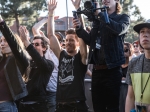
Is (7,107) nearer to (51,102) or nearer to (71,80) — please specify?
(71,80)

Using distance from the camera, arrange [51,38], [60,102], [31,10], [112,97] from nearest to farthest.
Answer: [112,97]
[60,102]
[51,38]
[31,10]

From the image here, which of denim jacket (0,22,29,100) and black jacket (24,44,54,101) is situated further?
black jacket (24,44,54,101)

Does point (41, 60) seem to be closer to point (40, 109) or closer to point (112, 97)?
point (40, 109)

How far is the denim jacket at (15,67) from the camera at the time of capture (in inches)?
135

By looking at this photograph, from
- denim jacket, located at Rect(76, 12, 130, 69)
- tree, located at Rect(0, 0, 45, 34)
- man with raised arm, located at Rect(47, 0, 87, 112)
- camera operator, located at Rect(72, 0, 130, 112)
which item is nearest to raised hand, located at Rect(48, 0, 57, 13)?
man with raised arm, located at Rect(47, 0, 87, 112)

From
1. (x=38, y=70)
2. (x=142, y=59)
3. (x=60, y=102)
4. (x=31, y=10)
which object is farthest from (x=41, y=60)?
(x=31, y=10)

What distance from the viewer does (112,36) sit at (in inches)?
146

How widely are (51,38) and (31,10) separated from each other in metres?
27.6

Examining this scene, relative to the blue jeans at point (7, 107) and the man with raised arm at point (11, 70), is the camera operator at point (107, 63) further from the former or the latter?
the blue jeans at point (7, 107)

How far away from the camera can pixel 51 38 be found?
463 cm

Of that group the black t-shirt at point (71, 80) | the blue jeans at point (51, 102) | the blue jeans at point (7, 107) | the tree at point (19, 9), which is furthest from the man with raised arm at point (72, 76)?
the tree at point (19, 9)

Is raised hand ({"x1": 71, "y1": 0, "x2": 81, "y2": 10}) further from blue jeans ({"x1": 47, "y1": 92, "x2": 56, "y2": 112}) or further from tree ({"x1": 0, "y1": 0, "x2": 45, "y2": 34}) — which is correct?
tree ({"x1": 0, "y1": 0, "x2": 45, "y2": 34})

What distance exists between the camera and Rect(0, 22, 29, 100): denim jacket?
3.43 metres

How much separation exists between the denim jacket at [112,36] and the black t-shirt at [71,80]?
0.37 m
